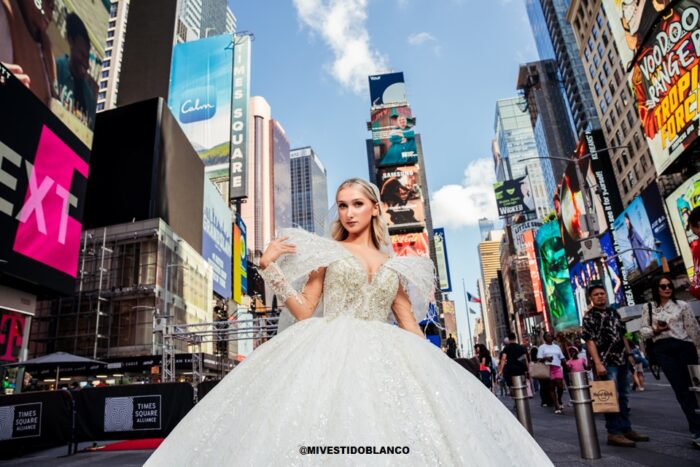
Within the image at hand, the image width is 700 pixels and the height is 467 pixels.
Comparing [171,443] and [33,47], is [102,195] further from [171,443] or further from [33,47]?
[171,443]

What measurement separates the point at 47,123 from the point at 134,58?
34356 mm

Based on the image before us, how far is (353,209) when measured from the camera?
8.34ft

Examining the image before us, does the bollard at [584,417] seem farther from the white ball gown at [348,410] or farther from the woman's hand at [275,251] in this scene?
the woman's hand at [275,251]

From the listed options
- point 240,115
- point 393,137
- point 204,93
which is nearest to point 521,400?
point 240,115

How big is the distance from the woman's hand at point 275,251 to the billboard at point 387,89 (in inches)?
2321

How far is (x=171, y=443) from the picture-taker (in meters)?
1.50

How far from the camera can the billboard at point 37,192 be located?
13.9 m

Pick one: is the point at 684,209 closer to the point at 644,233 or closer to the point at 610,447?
the point at 644,233

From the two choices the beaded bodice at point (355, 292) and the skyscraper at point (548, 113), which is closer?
the beaded bodice at point (355, 292)

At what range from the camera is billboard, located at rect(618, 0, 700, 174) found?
22281 millimetres

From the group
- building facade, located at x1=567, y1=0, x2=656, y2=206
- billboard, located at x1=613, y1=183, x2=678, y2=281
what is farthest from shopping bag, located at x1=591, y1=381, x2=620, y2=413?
building facade, located at x1=567, y1=0, x2=656, y2=206

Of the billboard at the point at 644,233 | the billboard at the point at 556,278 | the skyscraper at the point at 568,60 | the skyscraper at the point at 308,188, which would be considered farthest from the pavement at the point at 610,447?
the skyscraper at the point at 308,188

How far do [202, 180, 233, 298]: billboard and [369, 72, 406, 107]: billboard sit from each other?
24.8m

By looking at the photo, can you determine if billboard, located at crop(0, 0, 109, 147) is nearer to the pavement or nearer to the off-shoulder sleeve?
the pavement
